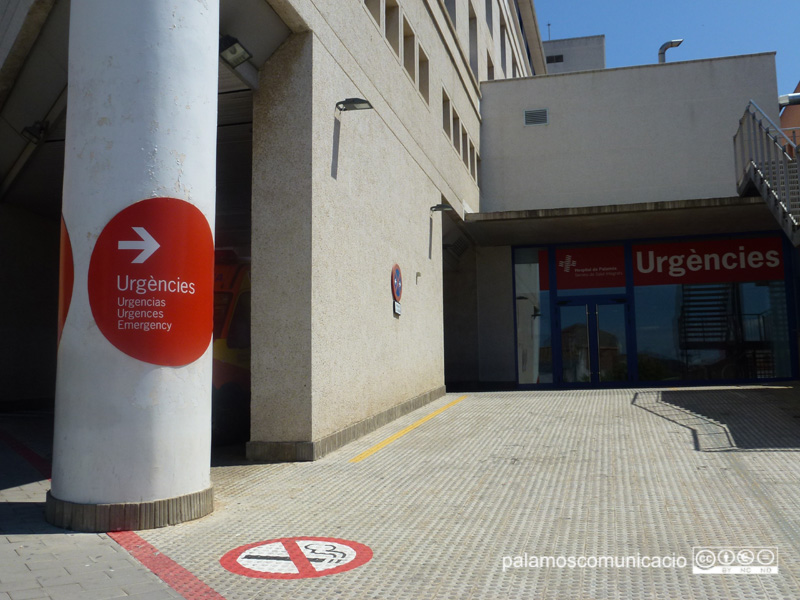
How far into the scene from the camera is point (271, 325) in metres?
8.36

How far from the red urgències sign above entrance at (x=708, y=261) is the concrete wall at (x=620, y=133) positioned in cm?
153

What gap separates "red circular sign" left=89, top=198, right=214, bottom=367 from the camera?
533 cm

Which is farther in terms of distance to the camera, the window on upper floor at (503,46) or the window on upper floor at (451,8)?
the window on upper floor at (503,46)

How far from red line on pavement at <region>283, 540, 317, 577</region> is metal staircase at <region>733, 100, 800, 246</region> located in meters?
10.4

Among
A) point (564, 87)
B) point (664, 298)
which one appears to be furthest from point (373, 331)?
point (564, 87)

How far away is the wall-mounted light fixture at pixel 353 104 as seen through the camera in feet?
29.5

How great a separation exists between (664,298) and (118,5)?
17116 millimetres

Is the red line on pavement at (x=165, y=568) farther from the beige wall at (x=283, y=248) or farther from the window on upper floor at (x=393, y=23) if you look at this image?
the window on upper floor at (x=393, y=23)

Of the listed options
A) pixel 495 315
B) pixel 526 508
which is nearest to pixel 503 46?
pixel 495 315

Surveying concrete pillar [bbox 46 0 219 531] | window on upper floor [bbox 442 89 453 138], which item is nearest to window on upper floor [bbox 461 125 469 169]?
window on upper floor [bbox 442 89 453 138]

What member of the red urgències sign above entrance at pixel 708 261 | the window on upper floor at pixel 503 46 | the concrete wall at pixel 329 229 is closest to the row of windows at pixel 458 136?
the concrete wall at pixel 329 229

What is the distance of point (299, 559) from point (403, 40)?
10878mm

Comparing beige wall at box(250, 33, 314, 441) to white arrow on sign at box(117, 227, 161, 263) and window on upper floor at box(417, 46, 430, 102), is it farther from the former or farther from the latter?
window on upper floor at box(417, 46, 430, 102)

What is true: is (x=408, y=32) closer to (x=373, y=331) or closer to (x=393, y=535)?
(x=373, y=331)
